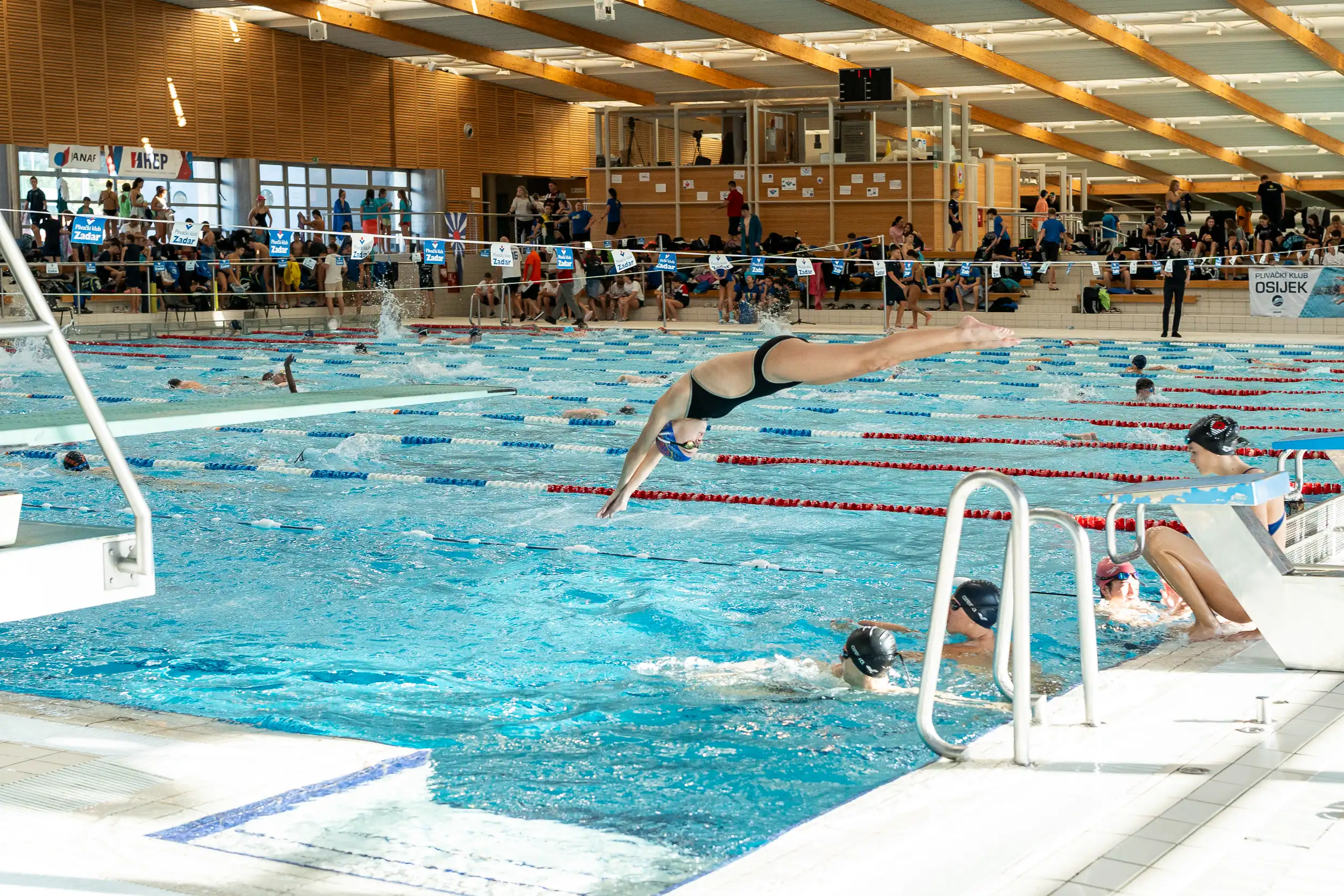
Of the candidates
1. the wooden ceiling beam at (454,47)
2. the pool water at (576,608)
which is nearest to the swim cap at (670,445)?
the pool water at (576,608)

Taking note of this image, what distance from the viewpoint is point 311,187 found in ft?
86.8

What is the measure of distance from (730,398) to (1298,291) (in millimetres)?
16106

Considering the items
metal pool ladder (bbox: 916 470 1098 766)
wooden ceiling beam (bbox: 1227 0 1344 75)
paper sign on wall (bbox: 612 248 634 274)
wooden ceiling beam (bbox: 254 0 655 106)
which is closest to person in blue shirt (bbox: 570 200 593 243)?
wooden ceiling beam (bbox: 254 0 655 106)

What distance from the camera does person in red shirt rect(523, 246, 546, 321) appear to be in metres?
23.4

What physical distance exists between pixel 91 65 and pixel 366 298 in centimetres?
566

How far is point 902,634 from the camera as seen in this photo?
518 centimetres

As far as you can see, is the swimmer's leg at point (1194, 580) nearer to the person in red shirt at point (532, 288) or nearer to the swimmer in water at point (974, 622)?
the swimmer in water at point (974, 622)

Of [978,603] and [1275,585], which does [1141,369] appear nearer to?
[978,603]

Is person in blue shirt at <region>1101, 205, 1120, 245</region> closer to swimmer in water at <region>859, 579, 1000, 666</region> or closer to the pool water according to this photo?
the pool water

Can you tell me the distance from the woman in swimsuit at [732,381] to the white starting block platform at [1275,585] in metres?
0.78

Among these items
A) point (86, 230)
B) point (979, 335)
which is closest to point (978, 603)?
point (979, 335)

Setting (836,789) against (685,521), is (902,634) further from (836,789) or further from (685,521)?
(685,521)

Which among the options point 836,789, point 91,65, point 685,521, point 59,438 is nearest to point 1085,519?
point 685,521

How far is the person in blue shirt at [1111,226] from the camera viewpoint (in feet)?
85.2
